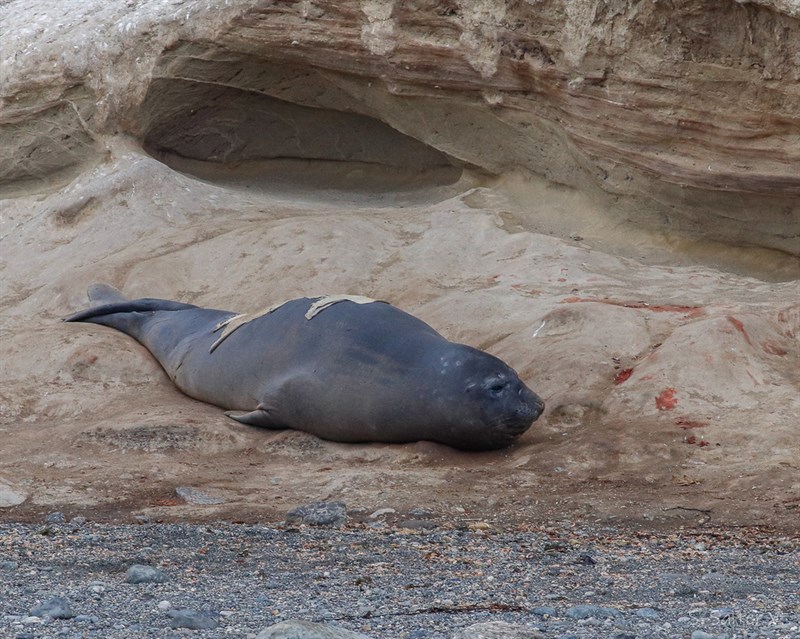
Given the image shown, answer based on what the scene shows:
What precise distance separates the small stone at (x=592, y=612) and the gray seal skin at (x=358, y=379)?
2.61 m

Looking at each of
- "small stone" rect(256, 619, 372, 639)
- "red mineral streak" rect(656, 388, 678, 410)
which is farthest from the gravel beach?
"red mineral streak" rect(656, 388, 678, 410)

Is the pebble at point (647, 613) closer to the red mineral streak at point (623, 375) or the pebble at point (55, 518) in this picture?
the pebble at point (55, 518)

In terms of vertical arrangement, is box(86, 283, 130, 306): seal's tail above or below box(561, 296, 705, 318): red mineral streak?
below

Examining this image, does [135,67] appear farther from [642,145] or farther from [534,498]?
[534,498]

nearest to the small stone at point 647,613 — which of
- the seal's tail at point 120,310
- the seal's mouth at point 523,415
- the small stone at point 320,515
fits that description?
the small stone at point 320,515

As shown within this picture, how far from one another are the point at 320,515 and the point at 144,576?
4.19ft

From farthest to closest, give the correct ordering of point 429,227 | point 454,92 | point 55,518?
point 429,227
point 454,92
point 55,518

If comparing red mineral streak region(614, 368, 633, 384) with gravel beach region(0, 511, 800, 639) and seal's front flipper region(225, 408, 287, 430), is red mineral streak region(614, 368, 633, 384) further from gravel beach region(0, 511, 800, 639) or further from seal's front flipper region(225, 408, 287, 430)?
seal's front flipper region(225, 408, 287, 430)

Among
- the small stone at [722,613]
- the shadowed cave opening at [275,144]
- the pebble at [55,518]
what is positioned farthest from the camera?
the shadowed cave opening at [275,144]

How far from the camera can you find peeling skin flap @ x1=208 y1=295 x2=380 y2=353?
7.09m

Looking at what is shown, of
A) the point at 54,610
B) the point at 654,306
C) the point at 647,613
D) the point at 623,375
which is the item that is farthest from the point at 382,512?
the point at 654,306

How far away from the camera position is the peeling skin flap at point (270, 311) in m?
7.09

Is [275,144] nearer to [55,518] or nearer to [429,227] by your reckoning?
[429,227]

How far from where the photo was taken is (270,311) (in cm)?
742
